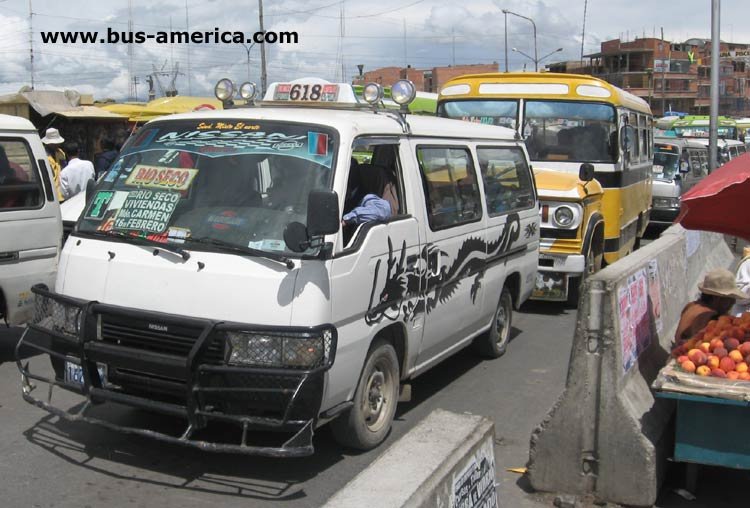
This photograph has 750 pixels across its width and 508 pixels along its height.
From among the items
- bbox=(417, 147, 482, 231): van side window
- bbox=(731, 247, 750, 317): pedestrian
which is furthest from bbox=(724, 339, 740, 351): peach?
bbox=(417, 147, 482, 231): van side window

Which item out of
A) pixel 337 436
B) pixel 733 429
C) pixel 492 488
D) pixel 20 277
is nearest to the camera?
pixel 492 488

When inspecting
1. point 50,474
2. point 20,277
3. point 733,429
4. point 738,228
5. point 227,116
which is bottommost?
point 50,474

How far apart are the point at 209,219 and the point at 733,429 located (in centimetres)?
323

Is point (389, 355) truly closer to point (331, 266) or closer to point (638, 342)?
point (331, 266)

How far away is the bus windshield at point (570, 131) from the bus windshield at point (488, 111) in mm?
203

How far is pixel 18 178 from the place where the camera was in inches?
283

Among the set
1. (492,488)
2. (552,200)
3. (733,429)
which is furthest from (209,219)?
(552,200)

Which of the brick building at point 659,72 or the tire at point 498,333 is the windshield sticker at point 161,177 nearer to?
the tire at point 498,333

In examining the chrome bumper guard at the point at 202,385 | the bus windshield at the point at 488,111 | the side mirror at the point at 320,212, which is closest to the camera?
the chrome bumper guard at the point at 202,385

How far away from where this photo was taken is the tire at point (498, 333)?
7738 mm

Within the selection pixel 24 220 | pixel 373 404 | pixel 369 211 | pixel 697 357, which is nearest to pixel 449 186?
pixel 369 211

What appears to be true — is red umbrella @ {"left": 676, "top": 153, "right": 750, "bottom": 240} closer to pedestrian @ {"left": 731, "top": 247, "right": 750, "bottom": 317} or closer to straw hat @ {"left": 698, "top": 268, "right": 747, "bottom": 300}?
straw hat @ {"left": 698, "top": 268, "right": 747, "bottom": 300}

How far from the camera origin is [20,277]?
7.09 meters

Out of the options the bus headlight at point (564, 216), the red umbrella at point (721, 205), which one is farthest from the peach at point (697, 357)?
the bus headlight at point (564, 216)
